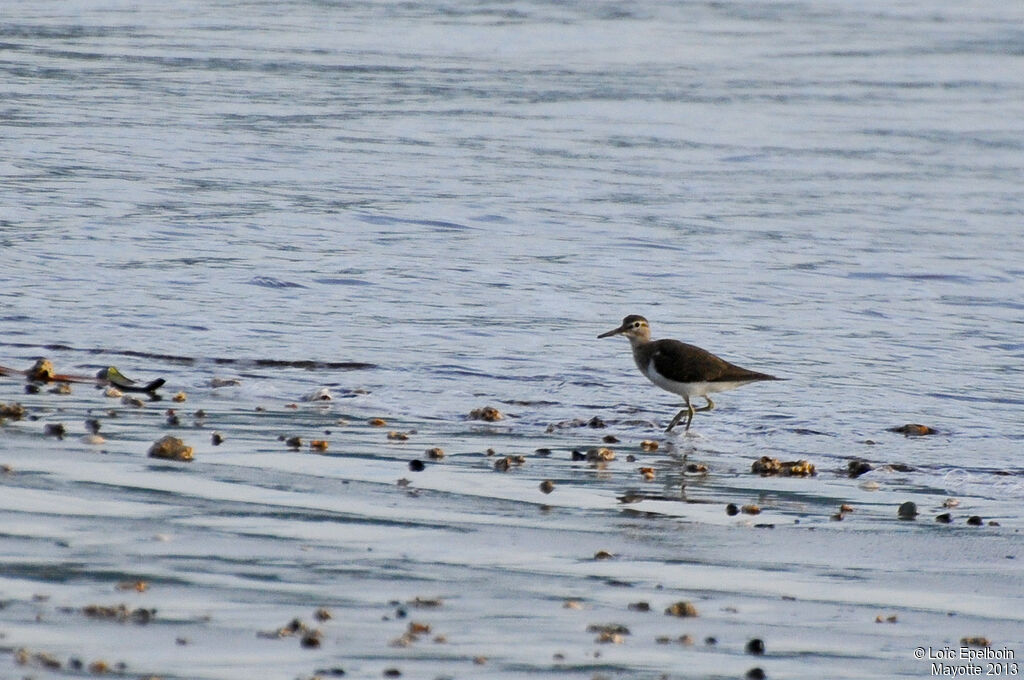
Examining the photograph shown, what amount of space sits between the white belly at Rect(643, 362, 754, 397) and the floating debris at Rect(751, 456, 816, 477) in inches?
54.5

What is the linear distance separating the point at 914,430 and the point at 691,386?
4.13ft

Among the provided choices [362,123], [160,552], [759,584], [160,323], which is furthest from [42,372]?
[362,123]

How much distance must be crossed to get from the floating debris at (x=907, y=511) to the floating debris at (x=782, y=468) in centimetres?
86

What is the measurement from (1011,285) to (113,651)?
11.0 meters

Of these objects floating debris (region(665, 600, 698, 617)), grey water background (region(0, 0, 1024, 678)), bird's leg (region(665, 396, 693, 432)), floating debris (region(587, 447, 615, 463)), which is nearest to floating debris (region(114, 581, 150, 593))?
grey water background (region(0, 0, 1024, 678))

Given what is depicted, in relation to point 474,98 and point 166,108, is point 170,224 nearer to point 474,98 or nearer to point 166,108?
point 166,108

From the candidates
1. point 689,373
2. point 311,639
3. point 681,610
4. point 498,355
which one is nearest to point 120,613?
point 311,639

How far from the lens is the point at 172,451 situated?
24.6ft

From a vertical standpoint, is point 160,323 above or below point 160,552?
above

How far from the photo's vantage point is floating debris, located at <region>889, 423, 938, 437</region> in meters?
9.56

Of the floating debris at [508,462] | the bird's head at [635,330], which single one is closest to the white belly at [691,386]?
the bird's head at [635,330]

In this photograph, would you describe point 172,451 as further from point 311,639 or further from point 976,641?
point 976,641

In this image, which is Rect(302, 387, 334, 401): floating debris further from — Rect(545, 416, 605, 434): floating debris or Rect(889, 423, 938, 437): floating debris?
Rect(889, 423, 938, 437): floating debris

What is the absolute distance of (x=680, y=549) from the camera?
6531mm
